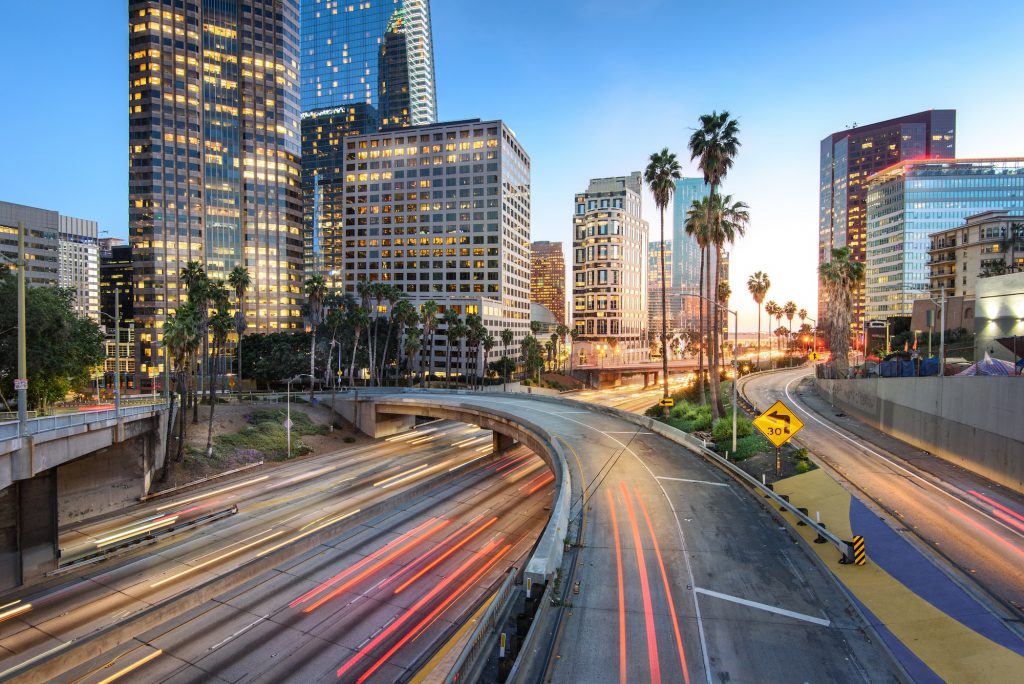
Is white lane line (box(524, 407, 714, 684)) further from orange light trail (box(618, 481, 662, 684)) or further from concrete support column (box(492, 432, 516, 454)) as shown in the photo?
concrete support column (box(492, 432, 516, 454))

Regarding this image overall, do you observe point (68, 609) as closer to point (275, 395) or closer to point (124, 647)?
point (124, 647)

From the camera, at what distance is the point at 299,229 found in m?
156

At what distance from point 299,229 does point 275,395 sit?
98.1 m

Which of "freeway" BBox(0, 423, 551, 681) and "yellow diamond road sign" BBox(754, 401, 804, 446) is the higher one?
"yellow diamond road sign" BBox(754, 401, 804, 446)

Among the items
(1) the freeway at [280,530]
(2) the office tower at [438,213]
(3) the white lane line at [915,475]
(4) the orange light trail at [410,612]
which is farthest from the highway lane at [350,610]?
(2) the office tower at [438,213]

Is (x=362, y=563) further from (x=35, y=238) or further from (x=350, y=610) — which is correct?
(x=35, y=238)

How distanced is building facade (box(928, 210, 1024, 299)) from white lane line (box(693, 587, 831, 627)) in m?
106

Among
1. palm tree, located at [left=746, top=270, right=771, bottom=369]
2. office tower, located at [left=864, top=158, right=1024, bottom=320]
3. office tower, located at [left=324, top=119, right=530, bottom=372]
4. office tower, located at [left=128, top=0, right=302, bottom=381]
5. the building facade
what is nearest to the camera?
the building facade

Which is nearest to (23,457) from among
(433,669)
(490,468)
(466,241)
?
(433,669)

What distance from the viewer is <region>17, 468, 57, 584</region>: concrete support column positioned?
27.3 metres

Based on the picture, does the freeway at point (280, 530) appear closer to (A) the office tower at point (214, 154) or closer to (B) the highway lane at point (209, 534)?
(B) the highway lane at point (209, 534)

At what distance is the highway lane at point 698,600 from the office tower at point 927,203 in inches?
6280

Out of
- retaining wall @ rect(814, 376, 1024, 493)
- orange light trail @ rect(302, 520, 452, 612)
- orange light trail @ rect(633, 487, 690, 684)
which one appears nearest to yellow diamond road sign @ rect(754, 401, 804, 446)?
orange light trail @ rect(633, 487, 690, 684)

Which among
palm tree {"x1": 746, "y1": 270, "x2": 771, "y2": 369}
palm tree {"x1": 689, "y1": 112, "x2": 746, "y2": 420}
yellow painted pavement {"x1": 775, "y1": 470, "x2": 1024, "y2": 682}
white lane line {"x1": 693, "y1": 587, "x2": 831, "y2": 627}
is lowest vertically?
white lane line {"x1": 693, "y1": 587, "x2": 831, "y2": 627}
